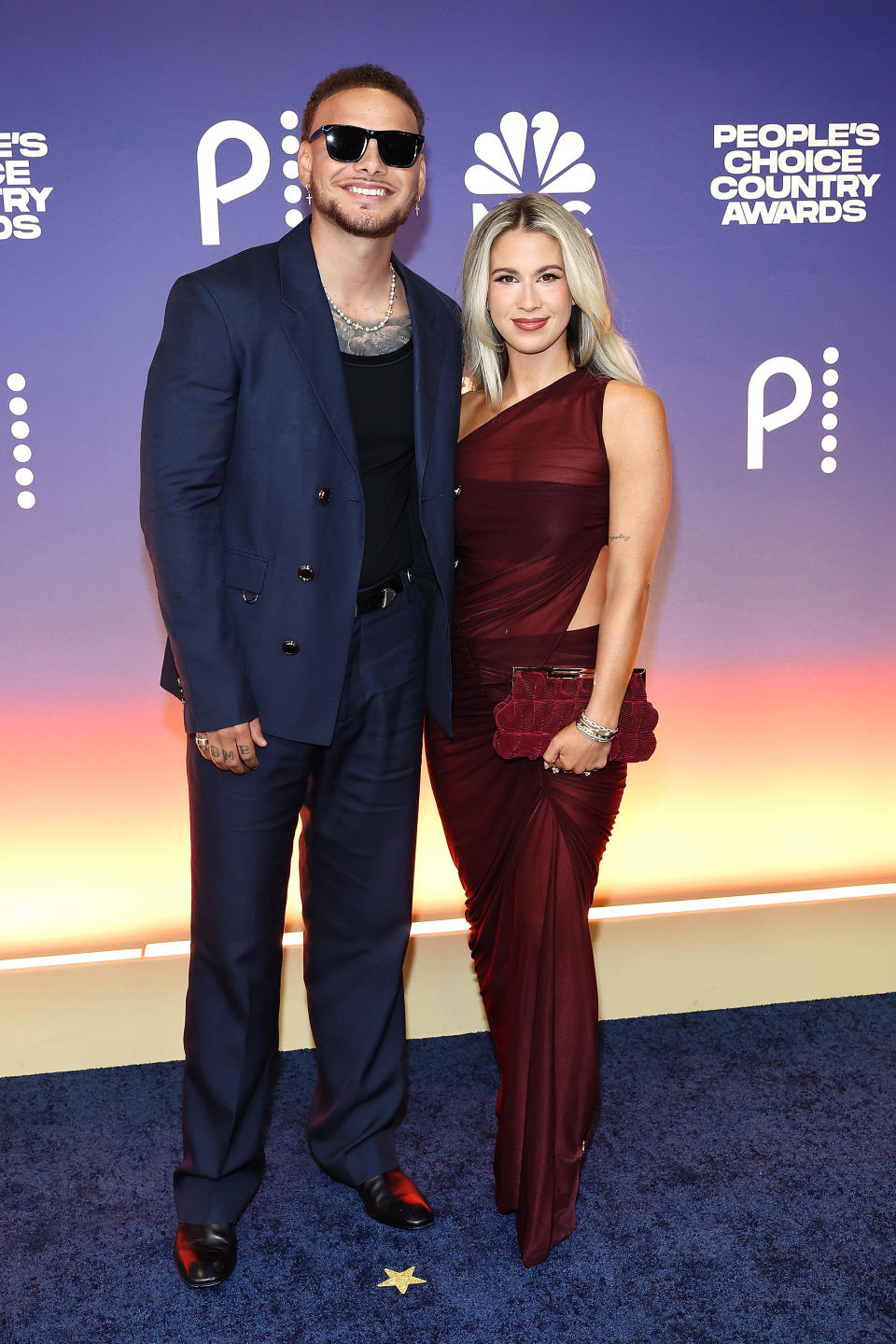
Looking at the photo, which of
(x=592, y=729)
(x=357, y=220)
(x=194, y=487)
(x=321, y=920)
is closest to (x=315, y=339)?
(x=357, y=220)

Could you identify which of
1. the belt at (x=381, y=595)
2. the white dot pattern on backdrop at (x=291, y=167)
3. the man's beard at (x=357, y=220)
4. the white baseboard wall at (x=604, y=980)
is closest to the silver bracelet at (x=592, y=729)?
the belt at (x=381, y=595)

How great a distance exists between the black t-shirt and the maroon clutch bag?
32 cm

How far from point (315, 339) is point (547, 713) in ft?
2.53

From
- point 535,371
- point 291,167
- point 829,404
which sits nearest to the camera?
point 535,371

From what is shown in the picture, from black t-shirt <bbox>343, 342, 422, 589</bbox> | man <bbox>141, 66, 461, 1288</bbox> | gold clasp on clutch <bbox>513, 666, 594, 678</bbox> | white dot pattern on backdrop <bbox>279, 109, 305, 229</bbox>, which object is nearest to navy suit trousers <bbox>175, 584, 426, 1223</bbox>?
man <bbox>141, 66, 461, 1288</bbox>

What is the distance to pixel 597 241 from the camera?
306cm

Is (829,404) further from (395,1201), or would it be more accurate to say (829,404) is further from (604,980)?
(395,1201)

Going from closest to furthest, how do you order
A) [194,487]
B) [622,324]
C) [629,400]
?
[194,487], [629,400], [622,324]

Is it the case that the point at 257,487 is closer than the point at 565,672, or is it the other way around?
the point at 257,487

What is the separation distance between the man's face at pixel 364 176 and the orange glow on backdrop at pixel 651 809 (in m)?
1.41

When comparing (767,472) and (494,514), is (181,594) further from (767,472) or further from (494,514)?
(767,472)

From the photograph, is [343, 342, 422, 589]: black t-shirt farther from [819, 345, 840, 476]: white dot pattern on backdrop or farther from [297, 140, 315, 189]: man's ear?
[819, 345, 840, 476]: white dot pattern on backdrop

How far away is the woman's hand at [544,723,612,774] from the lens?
2268 mm

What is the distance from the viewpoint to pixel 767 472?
129 inches
